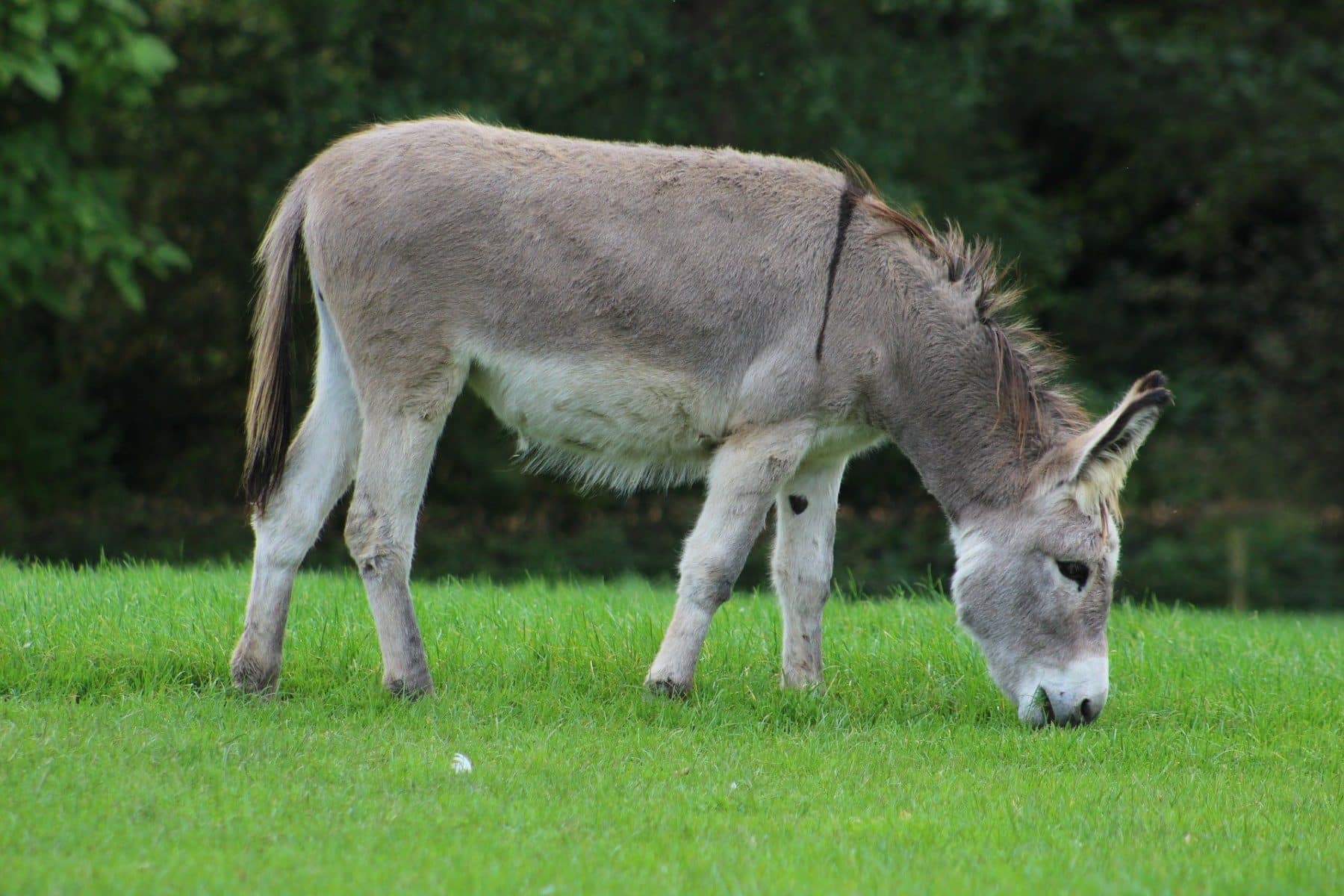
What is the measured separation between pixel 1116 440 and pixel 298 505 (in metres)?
3.32

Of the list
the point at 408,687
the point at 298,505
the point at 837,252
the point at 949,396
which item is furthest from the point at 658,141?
the point at 408,687

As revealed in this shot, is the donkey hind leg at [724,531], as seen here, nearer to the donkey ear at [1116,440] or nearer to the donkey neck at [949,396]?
the donkey neck at [949,396]

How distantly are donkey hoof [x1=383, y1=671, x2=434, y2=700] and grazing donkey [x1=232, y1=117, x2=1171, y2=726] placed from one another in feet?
0.04

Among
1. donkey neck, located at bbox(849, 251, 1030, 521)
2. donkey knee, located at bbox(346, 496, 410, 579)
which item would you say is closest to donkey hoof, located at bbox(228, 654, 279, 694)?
donkey knee, located at bbox(346, 496, 410, 579)

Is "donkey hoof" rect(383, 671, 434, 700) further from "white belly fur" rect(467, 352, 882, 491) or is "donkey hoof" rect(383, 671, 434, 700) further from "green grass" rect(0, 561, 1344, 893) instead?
"white belly fur" rect(467, 352, 882, 491)

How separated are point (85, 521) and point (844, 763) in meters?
11.4

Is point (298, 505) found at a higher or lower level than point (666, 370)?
lower

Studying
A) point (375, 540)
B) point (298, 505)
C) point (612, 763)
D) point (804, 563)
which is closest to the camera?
point (612, 763)

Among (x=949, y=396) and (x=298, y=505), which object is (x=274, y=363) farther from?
(x=949, y=396)

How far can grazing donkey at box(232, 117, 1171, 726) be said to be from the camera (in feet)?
18.7

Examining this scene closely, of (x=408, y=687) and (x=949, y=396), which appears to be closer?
(x=408, y=687)

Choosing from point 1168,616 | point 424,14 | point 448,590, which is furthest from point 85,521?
point 1168,616

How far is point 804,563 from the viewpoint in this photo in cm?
636

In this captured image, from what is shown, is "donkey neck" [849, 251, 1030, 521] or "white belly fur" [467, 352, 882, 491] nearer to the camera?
"white belly fur" [467, 352, 882, 491]
